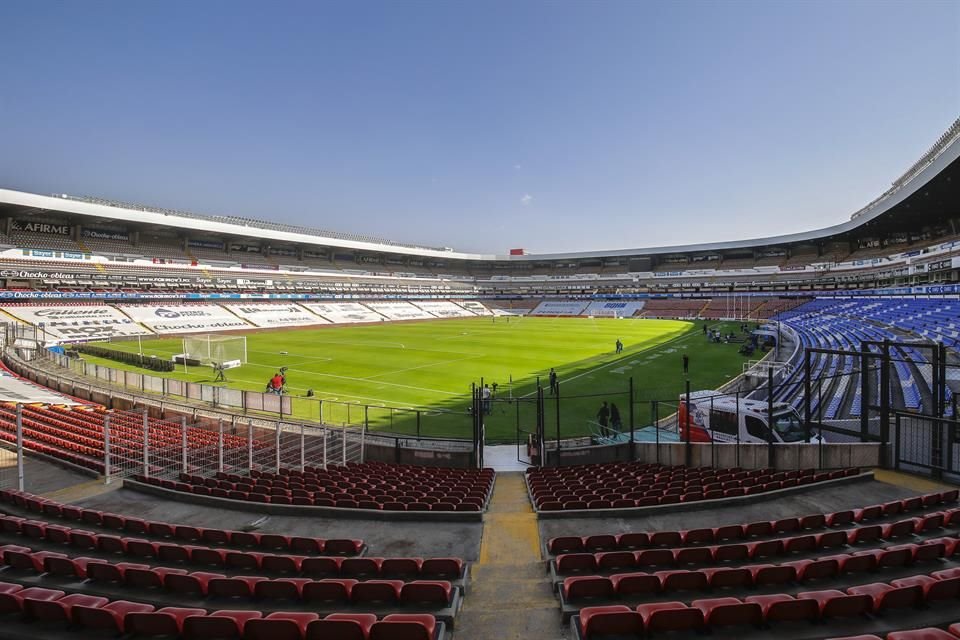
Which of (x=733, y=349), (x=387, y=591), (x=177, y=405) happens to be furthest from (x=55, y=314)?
(x=733, y=349)

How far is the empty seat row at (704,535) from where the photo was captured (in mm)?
6793

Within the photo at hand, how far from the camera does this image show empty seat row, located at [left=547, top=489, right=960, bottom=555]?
22.3ft

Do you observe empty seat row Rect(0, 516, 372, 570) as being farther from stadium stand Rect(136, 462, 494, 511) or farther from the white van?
the white van

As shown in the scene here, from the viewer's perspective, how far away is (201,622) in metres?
4.36

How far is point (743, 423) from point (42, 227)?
7638cm

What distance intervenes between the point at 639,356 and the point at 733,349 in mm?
8734

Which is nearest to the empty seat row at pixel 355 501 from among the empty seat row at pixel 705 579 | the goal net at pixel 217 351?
the empty seat row at pixel 705 579

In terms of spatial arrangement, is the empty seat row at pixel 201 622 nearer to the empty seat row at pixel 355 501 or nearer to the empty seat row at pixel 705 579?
the empty seat row at pixel 705 579

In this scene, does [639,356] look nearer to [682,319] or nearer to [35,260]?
[682,319]

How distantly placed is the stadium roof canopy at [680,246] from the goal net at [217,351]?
36732 millimetres

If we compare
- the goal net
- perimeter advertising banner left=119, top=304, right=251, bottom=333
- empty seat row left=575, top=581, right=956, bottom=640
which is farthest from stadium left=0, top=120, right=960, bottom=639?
perimeter advertising banner left=119, top=304, right=251, bottom=333

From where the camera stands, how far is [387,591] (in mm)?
5266

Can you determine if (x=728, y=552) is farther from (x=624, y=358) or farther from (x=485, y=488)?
(x=624, y=358)

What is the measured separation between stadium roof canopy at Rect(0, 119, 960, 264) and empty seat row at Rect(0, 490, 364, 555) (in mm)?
39873
